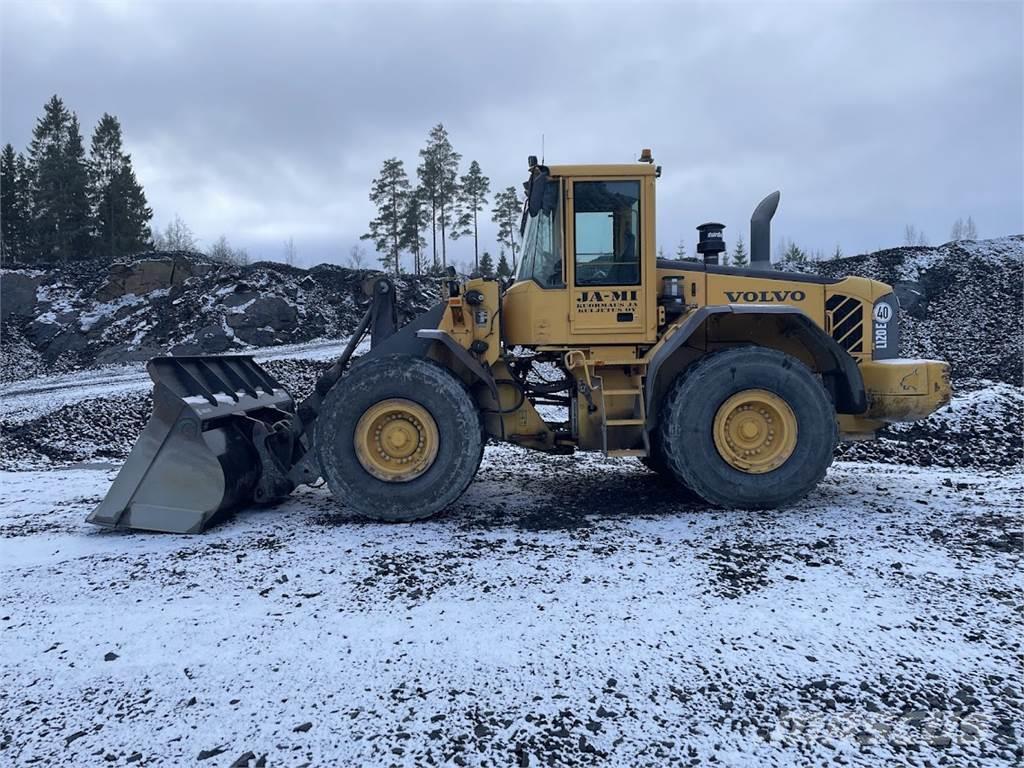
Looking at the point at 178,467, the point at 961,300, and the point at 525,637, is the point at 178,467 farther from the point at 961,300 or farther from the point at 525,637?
the point at 961,300

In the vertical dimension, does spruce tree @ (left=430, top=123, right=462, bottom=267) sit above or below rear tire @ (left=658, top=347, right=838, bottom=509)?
above

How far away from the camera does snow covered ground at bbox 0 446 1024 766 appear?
230cm

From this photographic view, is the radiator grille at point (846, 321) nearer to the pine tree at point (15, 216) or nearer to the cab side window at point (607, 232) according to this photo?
the cab side window at point (607, 232)

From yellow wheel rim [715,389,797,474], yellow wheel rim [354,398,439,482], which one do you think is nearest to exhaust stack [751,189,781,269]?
yellow wheel rim [715,389,797,474]

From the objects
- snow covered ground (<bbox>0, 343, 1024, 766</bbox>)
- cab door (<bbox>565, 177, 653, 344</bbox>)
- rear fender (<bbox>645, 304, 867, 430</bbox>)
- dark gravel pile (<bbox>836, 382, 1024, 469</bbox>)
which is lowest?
snow covered ground (<bbox>0, 343, 1024, 766</bbox>)

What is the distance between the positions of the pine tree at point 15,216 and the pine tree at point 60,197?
0.69m

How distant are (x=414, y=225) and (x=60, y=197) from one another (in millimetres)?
16690

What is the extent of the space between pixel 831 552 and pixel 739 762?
2163 millimetres

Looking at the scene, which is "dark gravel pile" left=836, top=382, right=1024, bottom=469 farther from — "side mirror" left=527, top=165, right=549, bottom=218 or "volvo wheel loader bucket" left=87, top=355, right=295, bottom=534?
"volvo wheel loader bucket" left=87, top=355, right=295, bottom=534

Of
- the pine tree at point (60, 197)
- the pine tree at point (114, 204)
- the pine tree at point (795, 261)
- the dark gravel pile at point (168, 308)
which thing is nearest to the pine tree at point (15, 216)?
the pine tree at point (60, 197)

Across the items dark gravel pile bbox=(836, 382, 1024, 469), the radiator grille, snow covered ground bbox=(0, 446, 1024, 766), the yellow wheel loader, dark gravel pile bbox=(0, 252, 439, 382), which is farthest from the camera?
dark gravel pile bbox=(0, 252, 439, 382)

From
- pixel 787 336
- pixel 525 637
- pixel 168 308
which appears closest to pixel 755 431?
pixel 787 336

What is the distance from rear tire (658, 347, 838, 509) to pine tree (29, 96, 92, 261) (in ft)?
113

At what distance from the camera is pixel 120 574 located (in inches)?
149
